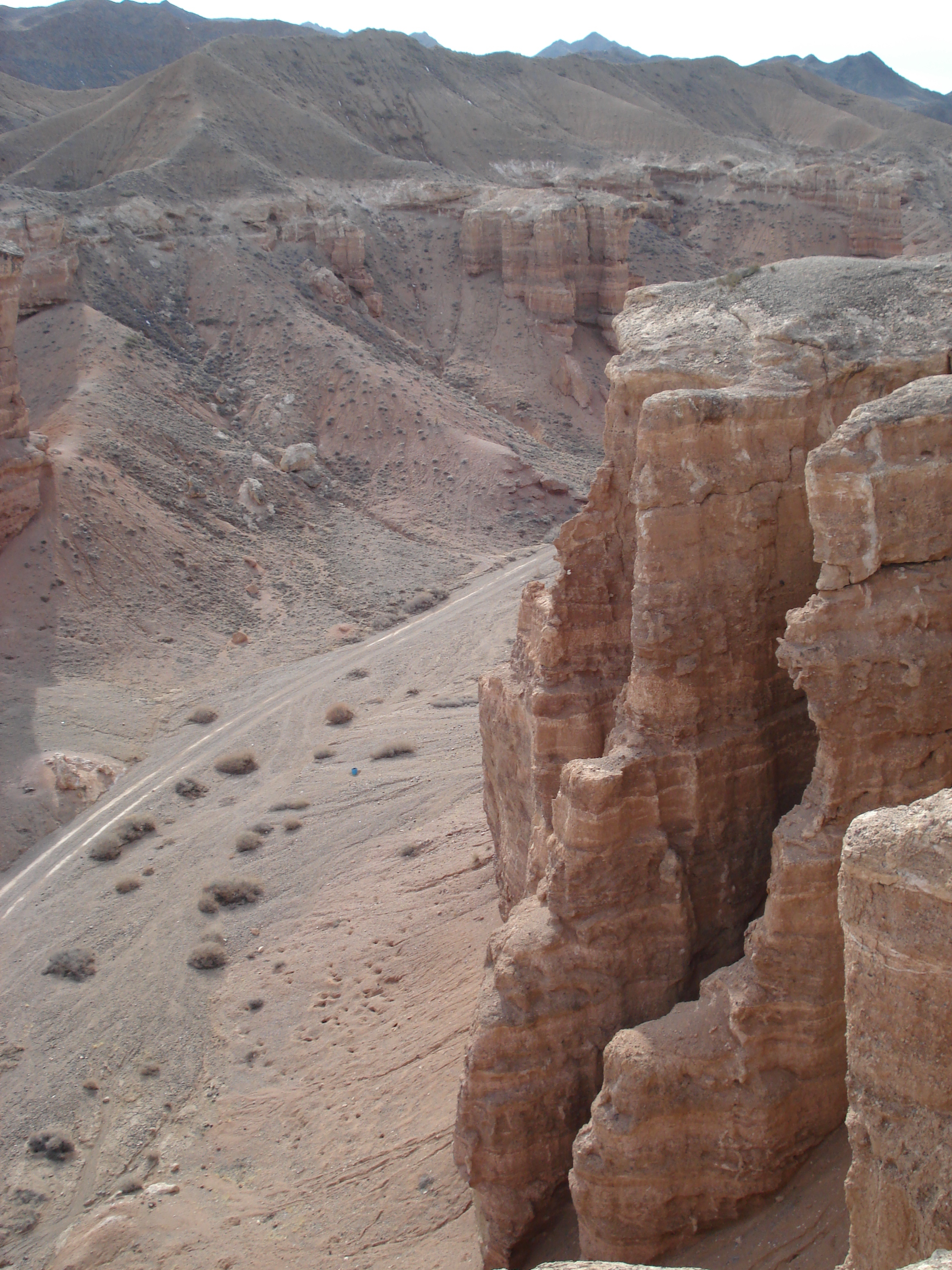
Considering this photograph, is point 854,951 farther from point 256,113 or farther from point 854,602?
point 256,113

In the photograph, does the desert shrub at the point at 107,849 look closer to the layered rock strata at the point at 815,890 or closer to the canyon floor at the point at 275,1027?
the canyon floor at the point at 275,1027

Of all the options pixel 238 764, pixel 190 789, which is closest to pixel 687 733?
pixel 190 789

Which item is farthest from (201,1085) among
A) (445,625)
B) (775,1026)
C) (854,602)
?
(445,625)

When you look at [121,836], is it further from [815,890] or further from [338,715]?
[815,890]

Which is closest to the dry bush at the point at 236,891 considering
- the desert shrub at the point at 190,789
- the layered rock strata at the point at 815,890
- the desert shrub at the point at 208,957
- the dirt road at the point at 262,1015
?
the dirt road at the point at 262,1015

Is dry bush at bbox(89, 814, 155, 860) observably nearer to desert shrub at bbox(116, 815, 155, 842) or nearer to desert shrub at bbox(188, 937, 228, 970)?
desert shrub at bbox(116, 815, 155, 842)
